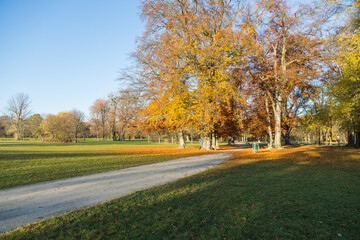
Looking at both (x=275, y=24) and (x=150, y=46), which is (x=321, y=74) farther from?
(x=150, y=46)

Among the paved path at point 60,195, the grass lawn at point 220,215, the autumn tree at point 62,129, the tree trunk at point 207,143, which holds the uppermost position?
the autumn tree at point 62,129

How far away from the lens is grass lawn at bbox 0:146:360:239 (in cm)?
376

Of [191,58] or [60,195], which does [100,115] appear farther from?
[60,195]

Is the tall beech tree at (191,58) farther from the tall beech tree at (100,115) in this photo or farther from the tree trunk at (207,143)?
the tall beech tree at (100,115)

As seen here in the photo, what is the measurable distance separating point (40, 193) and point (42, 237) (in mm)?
3614

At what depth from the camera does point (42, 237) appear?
3713 millimetres

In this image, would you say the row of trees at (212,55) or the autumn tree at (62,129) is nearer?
the row of trees at (212,55)

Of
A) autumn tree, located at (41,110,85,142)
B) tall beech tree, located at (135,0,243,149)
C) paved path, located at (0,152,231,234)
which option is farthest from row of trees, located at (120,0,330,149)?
autumn tree, located at (41,110,85,142)

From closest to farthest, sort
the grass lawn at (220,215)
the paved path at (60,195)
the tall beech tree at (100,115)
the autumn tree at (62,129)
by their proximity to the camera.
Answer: the grass lawn at (220,215), the paved path at (60,195), the autumn tree at (62,129), the tall beech tree at (100,115)

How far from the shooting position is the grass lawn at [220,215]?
3.76 meters

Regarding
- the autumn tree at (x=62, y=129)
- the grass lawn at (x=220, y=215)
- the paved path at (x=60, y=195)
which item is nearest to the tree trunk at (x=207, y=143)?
the paved path at (x=60, y=195)

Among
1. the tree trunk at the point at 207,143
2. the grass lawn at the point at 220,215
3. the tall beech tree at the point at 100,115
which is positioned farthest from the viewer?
the tall beech tree at the point at 100,115

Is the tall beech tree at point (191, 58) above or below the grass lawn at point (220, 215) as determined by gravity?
above

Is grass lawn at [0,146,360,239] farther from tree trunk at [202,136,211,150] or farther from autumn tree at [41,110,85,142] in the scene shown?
autumn tree at [41,110,85,142]
